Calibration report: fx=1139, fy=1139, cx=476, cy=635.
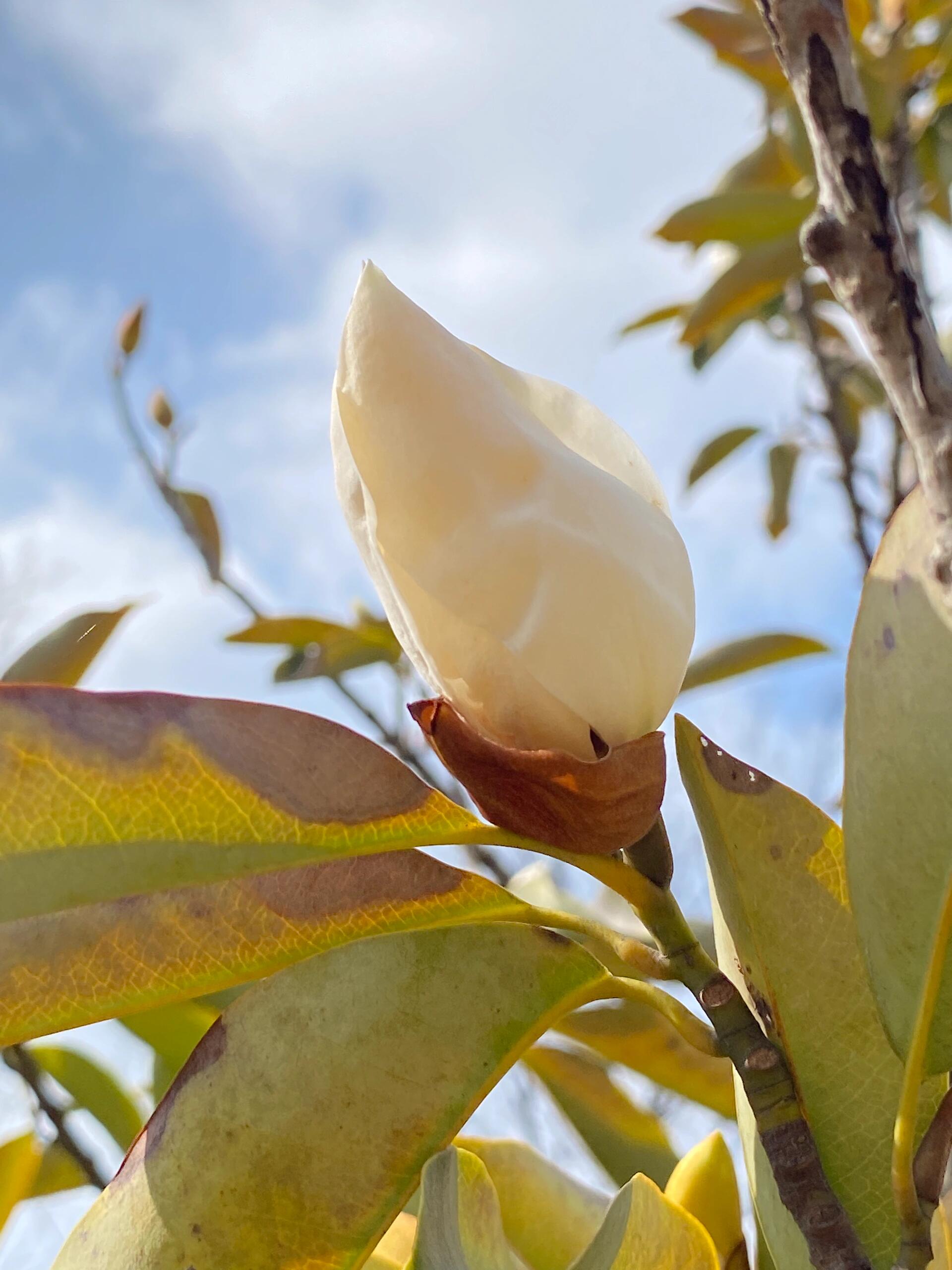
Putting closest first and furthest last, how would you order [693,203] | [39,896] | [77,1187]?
1. [39,896]
2. [77,1187]
3. [693,203]

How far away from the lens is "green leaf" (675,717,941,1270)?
47 cm

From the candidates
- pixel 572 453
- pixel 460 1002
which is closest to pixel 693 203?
pixel 572 453

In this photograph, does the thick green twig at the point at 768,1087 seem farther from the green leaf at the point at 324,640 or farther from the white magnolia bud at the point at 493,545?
the green leaf at the point at 324,640

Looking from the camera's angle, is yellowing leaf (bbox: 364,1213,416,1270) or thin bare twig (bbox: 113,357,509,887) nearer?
yellowing leaf (bbox: 364,1213,416,1270)

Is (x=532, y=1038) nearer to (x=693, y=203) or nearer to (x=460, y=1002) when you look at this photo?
(x=460, y=1002)

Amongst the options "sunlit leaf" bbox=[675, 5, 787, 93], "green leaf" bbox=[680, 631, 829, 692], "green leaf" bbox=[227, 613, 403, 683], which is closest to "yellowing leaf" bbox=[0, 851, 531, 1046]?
"green leaf" bbox=[680, 631, 829, 692]

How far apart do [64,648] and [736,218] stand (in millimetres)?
921

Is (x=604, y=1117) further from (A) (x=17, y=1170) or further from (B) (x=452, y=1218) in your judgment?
(A) (x=17, y=1170)

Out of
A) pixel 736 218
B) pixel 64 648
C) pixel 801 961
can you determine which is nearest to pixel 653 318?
pixel 736 218

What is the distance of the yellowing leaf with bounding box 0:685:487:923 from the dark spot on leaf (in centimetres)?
11

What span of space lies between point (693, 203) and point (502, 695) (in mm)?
1077

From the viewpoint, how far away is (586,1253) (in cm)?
50

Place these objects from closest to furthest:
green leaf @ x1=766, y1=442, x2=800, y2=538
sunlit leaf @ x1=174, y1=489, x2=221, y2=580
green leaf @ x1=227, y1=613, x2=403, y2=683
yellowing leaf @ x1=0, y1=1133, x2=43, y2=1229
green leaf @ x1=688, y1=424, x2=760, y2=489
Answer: yellowing leaf @ x1=0, y1=1133, x2=43, y2=1229 < green leaf @ x1=227, y1=613, x2=403, y2=683 < sunlit leaf @ x1=174, y1=489, x2=221, y2=580 < green leaf @ x1=688, y1=424, x2=760, y2=489 < green leaf @ x1=766, y1=442, x2=800, y2=538

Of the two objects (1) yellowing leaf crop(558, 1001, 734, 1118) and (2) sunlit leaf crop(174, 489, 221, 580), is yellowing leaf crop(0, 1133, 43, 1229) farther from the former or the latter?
(2) sunlit leaf crop(174, 489, 221, 580)
